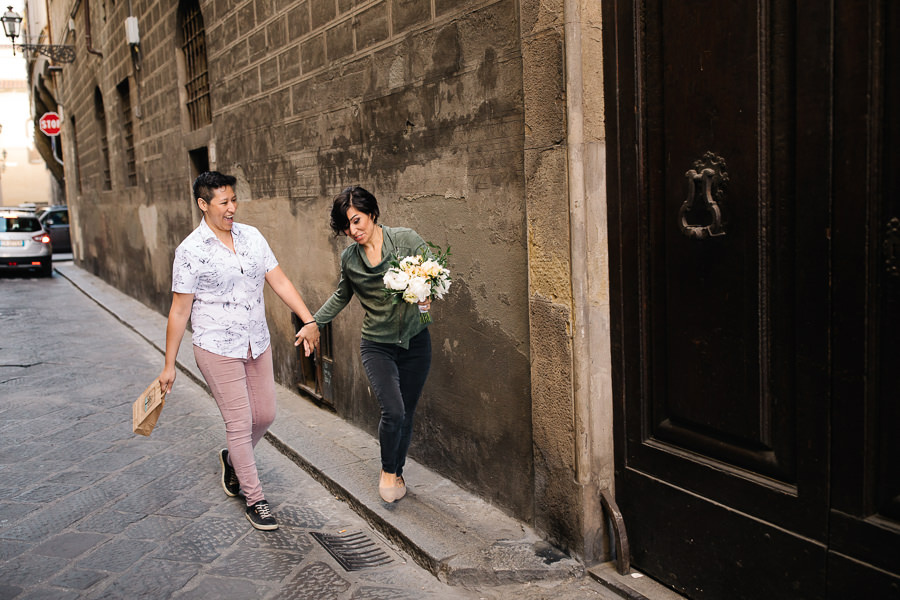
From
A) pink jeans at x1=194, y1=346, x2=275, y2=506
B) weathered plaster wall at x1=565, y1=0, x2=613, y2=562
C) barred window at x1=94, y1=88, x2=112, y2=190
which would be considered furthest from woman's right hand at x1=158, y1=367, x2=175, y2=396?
Answer: barred window at x1=94, y1=88, x2=112, y2=190

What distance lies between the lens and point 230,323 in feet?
13.5

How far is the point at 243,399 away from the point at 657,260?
2.28 m

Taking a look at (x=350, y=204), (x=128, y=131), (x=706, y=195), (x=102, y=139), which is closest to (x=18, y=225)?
(x=102, y=139)

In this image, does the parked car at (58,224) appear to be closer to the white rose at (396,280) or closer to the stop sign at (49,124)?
the stop sign at (49,124)

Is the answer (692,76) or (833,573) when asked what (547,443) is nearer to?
(833,573)

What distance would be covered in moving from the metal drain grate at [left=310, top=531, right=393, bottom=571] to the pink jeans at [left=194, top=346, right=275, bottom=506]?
1.59 feet

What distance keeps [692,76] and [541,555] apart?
2127mm

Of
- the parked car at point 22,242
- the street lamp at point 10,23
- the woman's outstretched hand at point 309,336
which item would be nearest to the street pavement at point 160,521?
the woman's outstretched hand at point 309,336

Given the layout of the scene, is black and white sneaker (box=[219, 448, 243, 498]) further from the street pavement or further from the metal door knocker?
the metal door knocker

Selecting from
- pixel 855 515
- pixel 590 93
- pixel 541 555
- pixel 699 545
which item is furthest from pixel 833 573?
pixel 590 93

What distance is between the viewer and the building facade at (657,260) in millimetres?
2430

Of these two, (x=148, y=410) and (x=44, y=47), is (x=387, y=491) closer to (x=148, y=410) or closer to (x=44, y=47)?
(x=148, y=410)

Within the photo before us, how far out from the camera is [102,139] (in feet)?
56.2

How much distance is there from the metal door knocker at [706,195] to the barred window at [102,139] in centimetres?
1629
